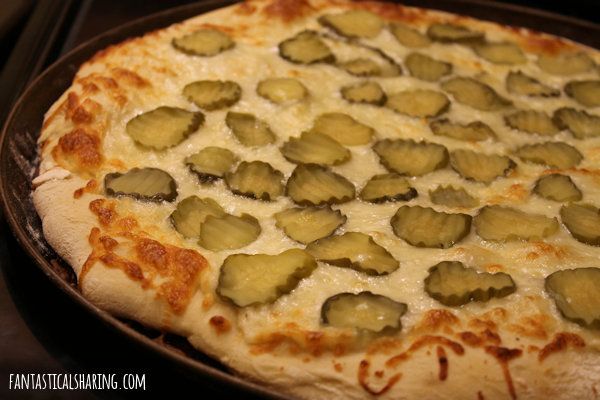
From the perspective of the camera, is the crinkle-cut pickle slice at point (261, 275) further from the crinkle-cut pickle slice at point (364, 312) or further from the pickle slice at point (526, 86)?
the pickle slice at point (526, 86)

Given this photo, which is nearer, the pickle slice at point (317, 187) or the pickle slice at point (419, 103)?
the pickle slice at point (317, 187)

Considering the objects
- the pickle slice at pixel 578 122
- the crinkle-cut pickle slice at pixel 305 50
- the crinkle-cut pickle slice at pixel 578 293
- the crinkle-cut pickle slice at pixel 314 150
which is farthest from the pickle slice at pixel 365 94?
the crinkle-cut pickle slice at pixel 578 293

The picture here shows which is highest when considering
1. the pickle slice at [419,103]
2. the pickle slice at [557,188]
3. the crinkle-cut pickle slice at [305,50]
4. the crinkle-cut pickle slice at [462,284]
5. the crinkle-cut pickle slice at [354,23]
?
the crinkle-cut pickle slice at [354,23]

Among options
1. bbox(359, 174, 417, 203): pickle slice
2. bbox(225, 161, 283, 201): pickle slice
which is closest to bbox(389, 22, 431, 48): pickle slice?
bbox(359, 174, 417, 203): pickle slice

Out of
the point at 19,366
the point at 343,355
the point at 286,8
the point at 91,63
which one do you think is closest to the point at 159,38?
the point at 91,63

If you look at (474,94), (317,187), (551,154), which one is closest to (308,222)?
(317,187)

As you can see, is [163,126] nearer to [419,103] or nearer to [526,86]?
[419,103]

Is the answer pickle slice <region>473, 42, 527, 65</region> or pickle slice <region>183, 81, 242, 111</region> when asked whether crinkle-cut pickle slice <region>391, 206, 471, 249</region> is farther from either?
pickle slice <region>473, 42, 527, 65</region>
